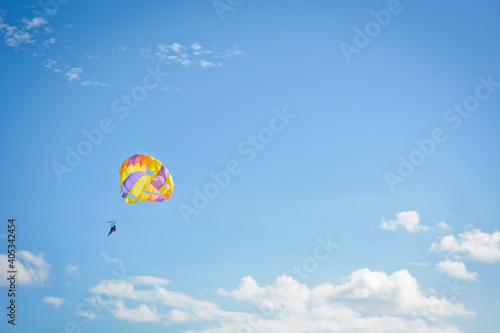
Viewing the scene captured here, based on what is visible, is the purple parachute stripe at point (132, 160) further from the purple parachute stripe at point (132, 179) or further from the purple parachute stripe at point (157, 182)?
the purple parachute stripe at point (157, 182)

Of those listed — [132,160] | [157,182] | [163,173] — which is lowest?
[157,182]

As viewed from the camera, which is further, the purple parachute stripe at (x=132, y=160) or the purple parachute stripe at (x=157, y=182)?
the purple parachute stripe at (x=157, y=182)

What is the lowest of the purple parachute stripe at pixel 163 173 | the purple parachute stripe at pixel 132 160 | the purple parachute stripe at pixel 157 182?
the purple parachute stripe at pixel 157 182

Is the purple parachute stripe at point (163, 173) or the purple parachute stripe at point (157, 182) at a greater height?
the purple parachute stripe at point (163, 173)

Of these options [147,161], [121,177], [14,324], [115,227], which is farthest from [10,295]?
[147,161]

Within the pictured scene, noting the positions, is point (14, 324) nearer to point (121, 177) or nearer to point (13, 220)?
point (13, 220)

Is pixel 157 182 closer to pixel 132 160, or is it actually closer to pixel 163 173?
pixel 163 173

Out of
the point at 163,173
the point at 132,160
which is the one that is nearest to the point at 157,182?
the point at 163,173

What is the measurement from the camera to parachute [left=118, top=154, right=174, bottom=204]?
35.6m

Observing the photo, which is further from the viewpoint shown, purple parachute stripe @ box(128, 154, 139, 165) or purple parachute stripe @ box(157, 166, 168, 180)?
purple parachute stripe @ box(157, 166, 168, 180)

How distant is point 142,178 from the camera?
3588 cm

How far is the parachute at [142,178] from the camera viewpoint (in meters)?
35.6

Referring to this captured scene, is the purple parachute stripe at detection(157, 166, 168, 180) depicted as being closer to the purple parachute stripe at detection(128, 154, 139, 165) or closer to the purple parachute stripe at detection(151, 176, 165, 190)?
the purple parachute stripe at detection(151, 176, 165, 190)

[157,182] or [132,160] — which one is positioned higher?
[132,160]
